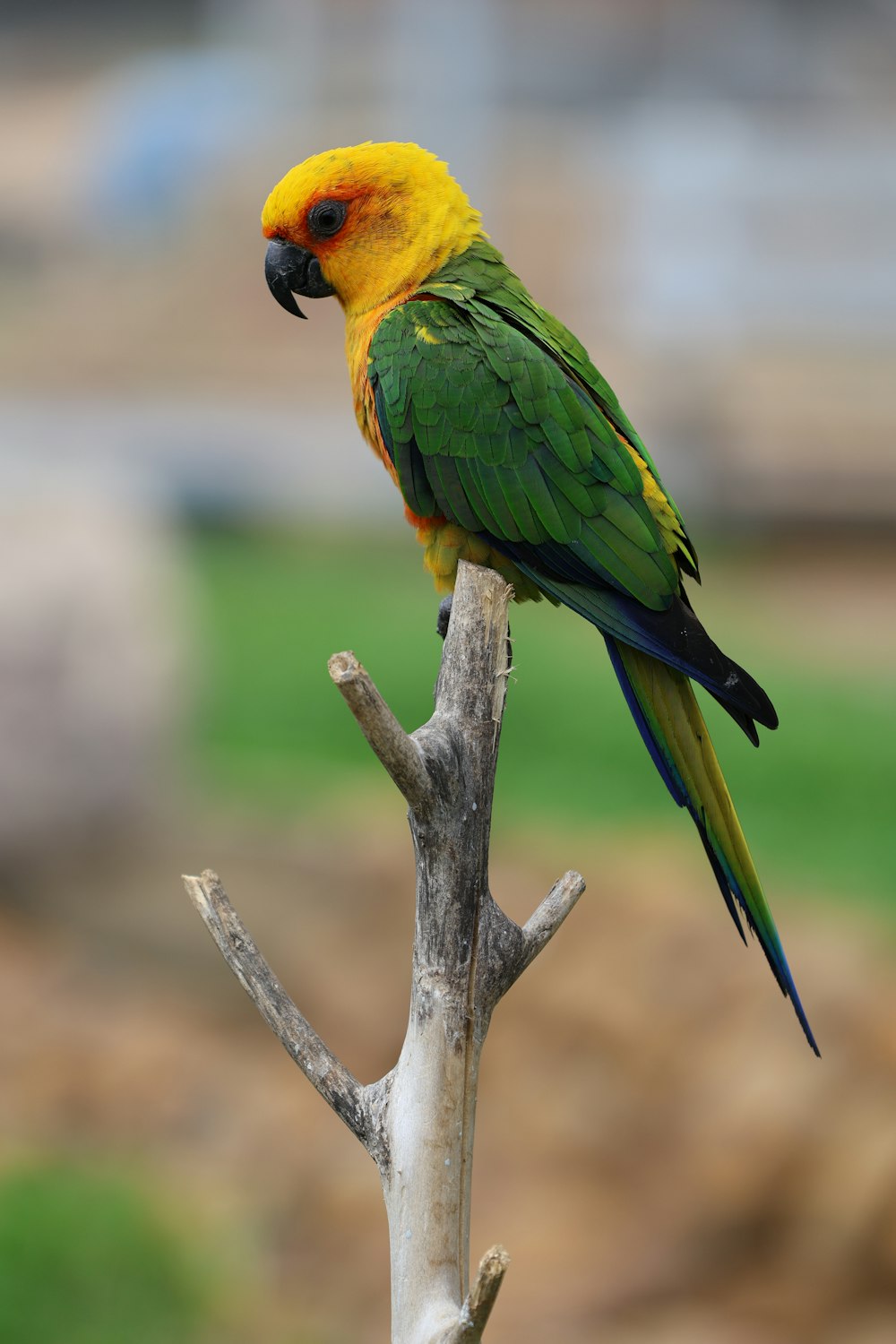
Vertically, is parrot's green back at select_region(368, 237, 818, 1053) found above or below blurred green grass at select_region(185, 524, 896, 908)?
below

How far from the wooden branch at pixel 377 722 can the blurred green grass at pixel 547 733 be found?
16.0 feet

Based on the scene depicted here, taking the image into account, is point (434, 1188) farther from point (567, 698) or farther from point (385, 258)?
point (567, 698)

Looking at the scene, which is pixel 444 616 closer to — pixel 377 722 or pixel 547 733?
pixel 377 722

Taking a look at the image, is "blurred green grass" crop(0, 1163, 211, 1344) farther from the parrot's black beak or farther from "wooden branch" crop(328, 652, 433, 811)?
"wooden branch" crop(328, 652, 433, 811)

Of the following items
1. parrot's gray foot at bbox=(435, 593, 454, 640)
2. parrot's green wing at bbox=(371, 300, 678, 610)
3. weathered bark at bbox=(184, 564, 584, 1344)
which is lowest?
weathered bark at bbox=(184, 564, 584, 1344)

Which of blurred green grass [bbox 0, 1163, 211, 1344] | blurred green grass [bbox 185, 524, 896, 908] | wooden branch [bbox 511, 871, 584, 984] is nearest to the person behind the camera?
wooden branch [bbox 511, 871, 584, 984]

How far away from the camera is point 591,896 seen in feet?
23.2

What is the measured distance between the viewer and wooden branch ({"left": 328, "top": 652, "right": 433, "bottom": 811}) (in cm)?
218

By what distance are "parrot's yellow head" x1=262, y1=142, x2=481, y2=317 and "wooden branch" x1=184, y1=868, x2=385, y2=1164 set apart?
4.75ft

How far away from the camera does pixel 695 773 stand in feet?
8.95

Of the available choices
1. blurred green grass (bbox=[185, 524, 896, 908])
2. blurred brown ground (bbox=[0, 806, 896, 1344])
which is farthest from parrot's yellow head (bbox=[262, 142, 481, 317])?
blurred green grass (bbox=[185, 524, 896, 908])

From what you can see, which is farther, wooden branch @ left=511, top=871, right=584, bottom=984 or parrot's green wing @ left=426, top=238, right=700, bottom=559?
parrot's green wing @ left=426, top=238, right=700, bottom=559

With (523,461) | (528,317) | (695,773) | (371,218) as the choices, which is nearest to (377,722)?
(695,773)

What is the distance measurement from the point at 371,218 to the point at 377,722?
142cm
